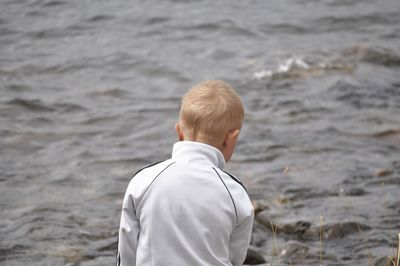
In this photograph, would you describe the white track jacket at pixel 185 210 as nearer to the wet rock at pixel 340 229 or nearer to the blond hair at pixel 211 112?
the blond hair at pixel 211 112

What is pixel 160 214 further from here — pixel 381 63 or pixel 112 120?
pixel 381 63

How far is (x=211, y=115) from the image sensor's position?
3.25 m

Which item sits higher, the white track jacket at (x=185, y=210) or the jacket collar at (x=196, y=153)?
the jacket collar at (x=196, y=153)

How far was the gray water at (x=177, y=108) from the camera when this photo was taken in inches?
245

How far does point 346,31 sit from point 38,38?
4962 millimetres

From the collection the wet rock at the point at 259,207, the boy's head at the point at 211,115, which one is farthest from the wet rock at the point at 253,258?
the boy's head at the point at 211,115

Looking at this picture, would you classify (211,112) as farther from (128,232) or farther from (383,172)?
(383,172)

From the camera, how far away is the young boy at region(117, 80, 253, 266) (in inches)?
125

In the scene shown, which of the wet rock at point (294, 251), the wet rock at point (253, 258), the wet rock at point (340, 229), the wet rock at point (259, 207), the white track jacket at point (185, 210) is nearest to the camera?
the white track jacket at point (185, 210)

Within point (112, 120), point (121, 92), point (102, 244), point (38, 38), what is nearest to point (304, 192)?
point (102, 244)

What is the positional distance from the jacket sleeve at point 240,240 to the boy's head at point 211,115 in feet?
1.15

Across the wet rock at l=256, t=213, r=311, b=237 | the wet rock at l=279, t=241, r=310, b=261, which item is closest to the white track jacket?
the wet rock at l=279, t=241, r=310, b=261

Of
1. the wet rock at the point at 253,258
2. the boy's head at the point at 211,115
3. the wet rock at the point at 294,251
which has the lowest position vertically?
the wet rock at the point at 294,251

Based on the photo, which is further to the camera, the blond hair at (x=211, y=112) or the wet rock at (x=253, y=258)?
the wet rock at (x=253, y=258)
